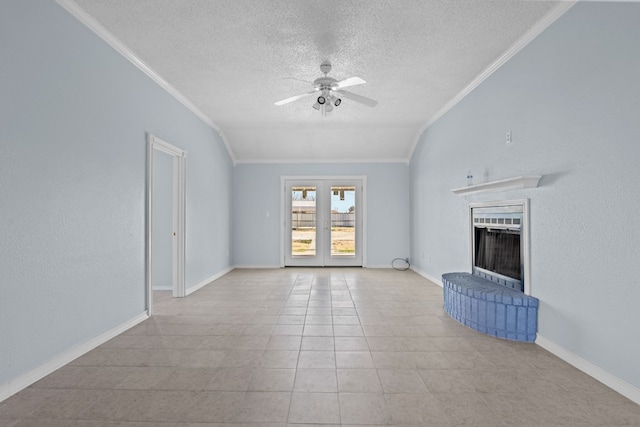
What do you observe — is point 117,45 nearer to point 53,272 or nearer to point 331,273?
point 53,272

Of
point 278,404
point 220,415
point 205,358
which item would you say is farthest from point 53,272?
point 278,404

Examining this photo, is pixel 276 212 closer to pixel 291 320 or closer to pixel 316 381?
pixel 291 320

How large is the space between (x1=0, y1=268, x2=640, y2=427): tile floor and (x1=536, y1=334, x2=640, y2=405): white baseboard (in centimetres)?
5

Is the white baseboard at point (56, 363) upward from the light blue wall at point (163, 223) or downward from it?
downward

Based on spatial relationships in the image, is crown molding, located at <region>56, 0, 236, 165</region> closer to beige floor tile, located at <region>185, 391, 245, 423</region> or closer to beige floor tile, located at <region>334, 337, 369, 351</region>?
beige floor tile, located at <region>185, 391, 245, 423</region>

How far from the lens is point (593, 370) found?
7.69 ft

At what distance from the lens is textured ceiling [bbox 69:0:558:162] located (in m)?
2.64

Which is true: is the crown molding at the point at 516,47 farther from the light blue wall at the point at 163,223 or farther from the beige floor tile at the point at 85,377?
the light blue wall at the point at 163,223

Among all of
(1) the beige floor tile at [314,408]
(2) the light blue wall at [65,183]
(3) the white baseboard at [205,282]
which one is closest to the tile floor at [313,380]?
(1) the beige floor tile at [314,408]

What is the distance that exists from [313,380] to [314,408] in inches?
13.0

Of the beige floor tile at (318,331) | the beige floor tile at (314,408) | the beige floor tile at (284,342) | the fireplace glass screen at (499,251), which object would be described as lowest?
the beige floor tile at (314,408)

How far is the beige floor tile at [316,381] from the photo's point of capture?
2.18m

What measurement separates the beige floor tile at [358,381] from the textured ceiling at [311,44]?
2767 mm

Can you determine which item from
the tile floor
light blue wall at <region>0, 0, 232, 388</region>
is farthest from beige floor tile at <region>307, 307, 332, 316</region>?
light blue wall at <region>0, 0, 232, 388</region>
